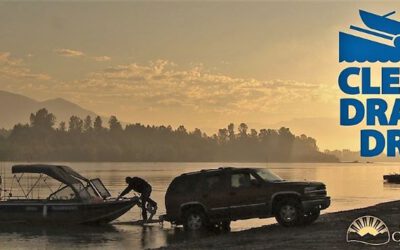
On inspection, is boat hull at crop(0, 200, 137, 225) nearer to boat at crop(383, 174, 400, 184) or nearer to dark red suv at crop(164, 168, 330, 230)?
dark red suv at crop(164, 168, 330, 230)

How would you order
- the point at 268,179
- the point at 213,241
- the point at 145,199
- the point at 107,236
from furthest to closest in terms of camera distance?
the point at 145,199 → the point at 107,236 → the point at 268,179 → the point at 213,241

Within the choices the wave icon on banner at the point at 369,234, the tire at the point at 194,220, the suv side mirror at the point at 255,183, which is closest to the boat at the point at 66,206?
the tire at the point at 194,220

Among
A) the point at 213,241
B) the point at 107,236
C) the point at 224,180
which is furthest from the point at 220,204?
the point at 107,236

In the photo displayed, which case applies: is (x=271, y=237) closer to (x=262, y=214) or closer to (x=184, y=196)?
(x=262, y=214)

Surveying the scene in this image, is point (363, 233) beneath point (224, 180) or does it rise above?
beneath

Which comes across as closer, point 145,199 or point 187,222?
point 187,222

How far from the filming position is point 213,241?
18.7 metres

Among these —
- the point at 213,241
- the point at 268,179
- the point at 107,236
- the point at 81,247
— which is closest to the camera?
the point at 213,241

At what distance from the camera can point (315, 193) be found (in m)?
20.9

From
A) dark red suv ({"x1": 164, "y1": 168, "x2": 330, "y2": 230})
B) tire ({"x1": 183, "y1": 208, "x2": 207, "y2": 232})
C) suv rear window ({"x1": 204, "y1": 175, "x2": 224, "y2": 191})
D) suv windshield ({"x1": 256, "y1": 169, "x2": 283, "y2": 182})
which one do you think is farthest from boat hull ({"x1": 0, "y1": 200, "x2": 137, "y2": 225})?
suv windshield ({"x1": 256, "y1": 169, "x2": 283, "y2": 182})

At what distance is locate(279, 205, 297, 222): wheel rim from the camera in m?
20.8

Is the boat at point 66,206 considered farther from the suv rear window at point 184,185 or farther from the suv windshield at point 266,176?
the suv windshield at point 266,176

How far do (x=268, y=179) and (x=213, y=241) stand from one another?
3.81 m

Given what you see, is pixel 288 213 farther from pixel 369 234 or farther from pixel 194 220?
pixel 369 234
